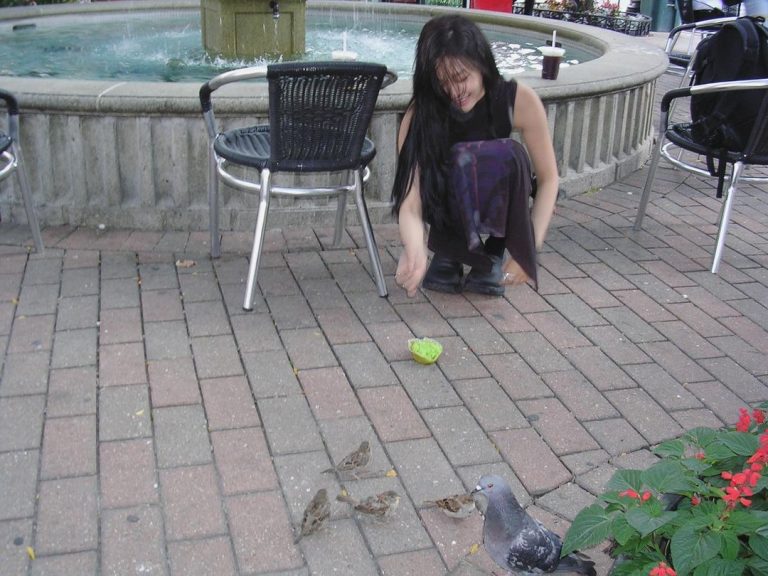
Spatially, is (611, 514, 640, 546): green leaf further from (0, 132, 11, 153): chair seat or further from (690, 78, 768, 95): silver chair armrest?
(0, 132, 11, 153): chair seat

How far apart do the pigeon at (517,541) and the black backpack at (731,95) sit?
280 cm

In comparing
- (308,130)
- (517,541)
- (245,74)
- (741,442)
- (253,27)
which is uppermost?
(245,74)

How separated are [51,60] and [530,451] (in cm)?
565

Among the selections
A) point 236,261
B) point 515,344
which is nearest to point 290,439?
point 515,344

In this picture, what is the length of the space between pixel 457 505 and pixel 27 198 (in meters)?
2.63

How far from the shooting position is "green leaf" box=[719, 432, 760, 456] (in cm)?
174

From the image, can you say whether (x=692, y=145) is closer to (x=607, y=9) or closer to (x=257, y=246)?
(x=257, y=246)

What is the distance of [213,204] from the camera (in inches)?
157

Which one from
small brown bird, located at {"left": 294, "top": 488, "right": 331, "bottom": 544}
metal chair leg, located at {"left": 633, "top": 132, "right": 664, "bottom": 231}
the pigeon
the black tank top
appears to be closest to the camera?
the pigeon

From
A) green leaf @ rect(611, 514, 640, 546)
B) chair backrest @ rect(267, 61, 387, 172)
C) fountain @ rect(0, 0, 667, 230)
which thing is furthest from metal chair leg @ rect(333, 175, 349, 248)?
green leaf @ rect(611, 514, 640, 546)

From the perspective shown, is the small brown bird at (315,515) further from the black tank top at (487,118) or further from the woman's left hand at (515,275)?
the black tank top at (487,118)

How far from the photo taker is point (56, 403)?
292 centimetres

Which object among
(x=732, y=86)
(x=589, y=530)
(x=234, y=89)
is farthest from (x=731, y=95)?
(x=589, y=530)

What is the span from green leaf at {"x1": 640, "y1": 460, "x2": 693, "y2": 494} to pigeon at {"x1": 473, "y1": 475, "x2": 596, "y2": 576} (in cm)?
38
